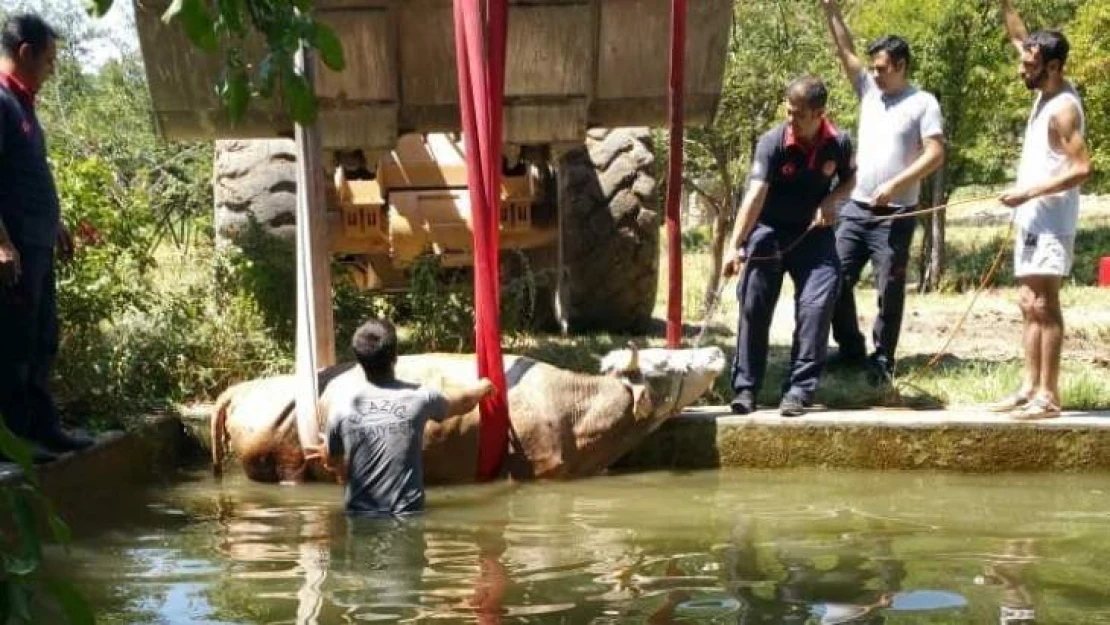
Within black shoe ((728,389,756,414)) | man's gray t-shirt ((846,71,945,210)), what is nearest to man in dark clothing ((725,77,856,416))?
black shoe ((728,389,756,414))

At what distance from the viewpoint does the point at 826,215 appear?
301 inches

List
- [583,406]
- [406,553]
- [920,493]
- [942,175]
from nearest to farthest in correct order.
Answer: [406,553] < [920,493] < [583,406] < [942,175]

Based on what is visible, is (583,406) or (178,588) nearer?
(178,588)

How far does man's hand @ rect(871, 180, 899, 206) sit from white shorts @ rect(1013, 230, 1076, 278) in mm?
936

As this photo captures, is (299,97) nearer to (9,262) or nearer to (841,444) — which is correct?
(9,262)

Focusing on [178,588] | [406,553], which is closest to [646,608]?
[406,553]

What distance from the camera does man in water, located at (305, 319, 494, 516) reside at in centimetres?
626

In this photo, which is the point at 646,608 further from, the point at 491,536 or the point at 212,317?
the point at 212,317

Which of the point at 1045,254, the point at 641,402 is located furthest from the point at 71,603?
the point at 1045,254

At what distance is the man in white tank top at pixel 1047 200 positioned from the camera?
7137 mm

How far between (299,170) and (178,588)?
8.29ft

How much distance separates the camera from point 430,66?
26.1ft

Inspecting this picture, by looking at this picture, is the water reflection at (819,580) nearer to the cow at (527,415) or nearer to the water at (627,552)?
the water at (627,552)

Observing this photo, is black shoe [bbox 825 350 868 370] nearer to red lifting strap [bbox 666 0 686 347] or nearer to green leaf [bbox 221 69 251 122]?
red lifting strap [bbox 666 0 686 347]
